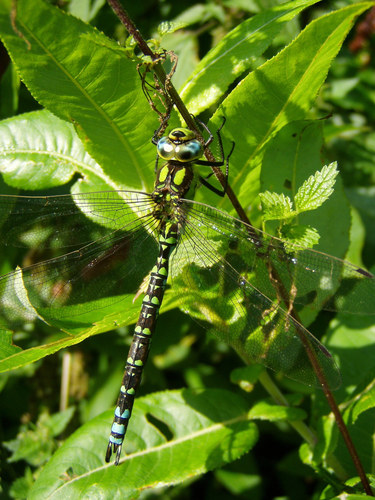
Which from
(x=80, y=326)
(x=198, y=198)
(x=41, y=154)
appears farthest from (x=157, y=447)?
(x=41, y=154)

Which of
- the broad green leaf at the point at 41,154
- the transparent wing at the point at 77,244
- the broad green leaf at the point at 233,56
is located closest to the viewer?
the broad green leaf at the point at 233,56

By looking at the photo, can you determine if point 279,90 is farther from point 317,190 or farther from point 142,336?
point 142,336

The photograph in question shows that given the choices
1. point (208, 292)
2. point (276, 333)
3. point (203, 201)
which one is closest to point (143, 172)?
point (203, 201)

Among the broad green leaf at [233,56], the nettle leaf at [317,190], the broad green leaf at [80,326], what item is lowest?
the broad green leaf at [80,326]

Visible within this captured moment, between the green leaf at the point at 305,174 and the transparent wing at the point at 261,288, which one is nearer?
the transparent wing at the point at 261,288

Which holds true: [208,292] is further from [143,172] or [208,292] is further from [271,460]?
[271,460]

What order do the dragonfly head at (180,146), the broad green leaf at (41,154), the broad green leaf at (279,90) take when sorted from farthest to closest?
the broad green leaf at (41,154), the dragonfly head at (180,146), the broad green leaf at (279,90)

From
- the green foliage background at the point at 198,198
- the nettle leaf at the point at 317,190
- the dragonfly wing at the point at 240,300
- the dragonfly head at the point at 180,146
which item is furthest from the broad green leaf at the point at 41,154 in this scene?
the nettle leaf at the point at 317,190

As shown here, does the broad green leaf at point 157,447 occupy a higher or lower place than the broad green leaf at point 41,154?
lower

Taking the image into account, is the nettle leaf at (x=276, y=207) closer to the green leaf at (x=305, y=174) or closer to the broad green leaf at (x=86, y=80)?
the green leaf at (x=305, y=174)
